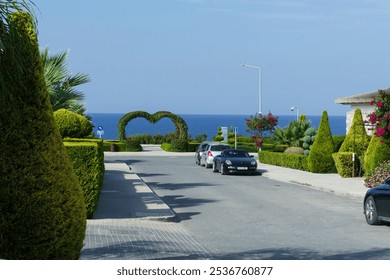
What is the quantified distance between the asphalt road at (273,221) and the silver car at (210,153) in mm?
11939

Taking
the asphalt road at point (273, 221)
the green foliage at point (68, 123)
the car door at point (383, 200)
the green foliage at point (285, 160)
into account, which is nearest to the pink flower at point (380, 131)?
the asphalt road at point (273, 221)

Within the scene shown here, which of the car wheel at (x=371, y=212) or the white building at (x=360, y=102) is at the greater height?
the white building at (x=360, y=102)

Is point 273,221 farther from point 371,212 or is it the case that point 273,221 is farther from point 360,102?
point 360,102

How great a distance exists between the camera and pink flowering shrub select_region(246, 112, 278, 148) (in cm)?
5666

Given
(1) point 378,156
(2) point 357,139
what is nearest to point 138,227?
(1) point 378,156

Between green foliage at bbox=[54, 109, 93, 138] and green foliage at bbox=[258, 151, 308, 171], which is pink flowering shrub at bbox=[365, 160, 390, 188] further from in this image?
green foliage at bbox=[258, 151, 308, 171]

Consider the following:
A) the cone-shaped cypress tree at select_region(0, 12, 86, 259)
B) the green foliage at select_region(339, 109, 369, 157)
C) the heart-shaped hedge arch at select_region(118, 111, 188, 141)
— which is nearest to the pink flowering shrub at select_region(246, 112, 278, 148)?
the heart-shaped hedge arch at select_region(118, 111, 188, 141)

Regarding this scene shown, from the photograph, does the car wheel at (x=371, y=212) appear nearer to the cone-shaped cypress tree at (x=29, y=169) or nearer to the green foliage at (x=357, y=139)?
the cone-shaped cypress tree at (x=29, y=169)

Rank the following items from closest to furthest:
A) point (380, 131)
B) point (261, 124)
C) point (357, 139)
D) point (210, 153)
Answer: point (380, 131) → point (357, 139) → point (210, 153) → point (261, 124)

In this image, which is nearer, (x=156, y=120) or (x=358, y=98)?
(x=358, y=98)

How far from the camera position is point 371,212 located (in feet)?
56.5

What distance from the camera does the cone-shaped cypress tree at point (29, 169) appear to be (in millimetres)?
8438

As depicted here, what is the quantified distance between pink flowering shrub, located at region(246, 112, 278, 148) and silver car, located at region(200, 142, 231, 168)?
11.3m

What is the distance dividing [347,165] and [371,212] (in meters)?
17.0
